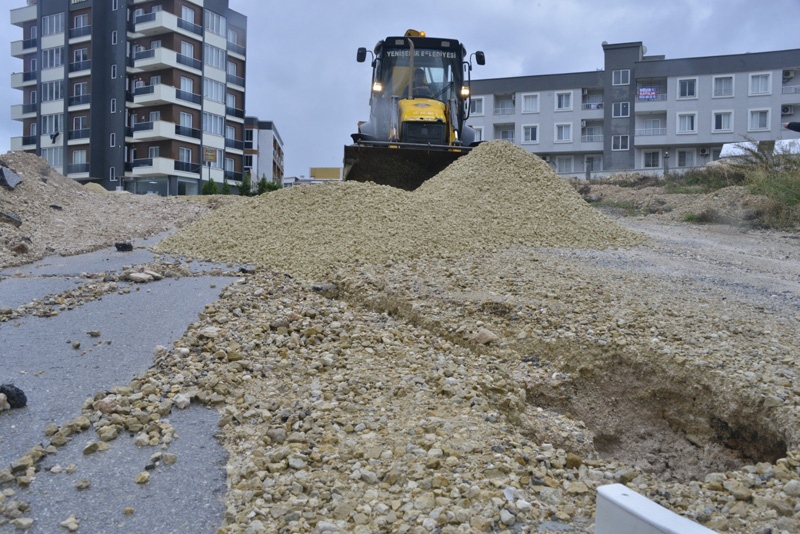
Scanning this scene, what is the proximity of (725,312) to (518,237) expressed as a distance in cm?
308

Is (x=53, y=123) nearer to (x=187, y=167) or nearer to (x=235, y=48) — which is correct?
(x=187, y=167)

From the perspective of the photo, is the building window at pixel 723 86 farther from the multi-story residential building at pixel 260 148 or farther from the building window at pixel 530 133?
the multi-story residential building at pixel 260 148

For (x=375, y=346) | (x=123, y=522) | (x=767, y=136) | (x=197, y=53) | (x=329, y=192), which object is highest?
(x=197, y=53)

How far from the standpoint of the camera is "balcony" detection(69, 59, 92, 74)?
38.1 m

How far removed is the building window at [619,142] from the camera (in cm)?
4000

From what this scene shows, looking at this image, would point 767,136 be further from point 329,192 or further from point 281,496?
point 281,496

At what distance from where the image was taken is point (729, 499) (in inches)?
99.5

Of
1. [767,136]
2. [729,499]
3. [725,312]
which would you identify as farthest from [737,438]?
[767,136]

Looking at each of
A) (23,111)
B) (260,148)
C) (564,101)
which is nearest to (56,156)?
(23,111)

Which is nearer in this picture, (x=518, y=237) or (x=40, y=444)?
(x=40, y=444)

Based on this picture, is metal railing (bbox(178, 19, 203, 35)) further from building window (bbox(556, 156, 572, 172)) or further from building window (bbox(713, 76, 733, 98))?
building window (bbox(713, 76, 733, 98))

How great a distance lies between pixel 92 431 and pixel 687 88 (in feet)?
136

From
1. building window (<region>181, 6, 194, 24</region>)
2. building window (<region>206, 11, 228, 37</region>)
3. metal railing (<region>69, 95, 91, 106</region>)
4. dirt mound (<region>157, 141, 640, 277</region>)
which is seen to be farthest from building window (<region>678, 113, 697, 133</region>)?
metal railing (<region>69, 95, 91, 106</region>)

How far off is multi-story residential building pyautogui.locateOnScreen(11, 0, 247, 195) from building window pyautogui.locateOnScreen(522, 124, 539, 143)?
18.7 meters
